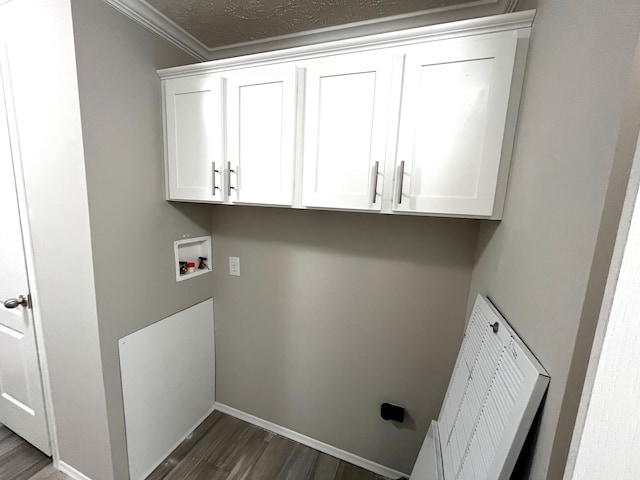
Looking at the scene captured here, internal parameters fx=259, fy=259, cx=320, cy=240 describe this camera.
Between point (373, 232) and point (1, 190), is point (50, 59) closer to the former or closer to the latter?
point (1, 190)

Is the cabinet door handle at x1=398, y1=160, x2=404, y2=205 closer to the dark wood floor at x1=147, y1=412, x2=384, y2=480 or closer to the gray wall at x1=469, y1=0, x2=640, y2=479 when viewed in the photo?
the gray wall at x1=469, y1=0, x2=640, y2=479

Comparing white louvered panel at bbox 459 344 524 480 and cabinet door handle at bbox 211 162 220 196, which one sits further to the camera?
cabinet door handle at bbox 211 162 220 196

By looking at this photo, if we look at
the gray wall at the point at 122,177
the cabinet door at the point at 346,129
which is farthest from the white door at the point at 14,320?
the cabinet door at the point at 346,129

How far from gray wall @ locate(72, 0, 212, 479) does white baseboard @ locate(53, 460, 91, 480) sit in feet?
1.08

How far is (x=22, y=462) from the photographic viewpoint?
1606 mm

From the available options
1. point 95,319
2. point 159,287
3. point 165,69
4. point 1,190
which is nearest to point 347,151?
point 165,69

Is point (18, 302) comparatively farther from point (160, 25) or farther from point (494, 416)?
point (494, 416)

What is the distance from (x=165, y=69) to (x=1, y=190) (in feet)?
3.62

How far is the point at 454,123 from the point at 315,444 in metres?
2.10

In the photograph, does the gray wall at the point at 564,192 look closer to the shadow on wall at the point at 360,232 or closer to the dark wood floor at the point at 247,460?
the shadow on wall at the point at 360,232

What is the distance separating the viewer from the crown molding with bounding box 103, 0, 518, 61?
122cm

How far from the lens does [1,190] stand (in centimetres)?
140

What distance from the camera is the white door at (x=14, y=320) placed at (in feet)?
4.33

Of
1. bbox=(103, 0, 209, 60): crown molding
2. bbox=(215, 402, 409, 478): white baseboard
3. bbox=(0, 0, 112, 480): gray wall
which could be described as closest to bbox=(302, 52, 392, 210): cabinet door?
bbox=(103, 0, 209, 60): crown molding
